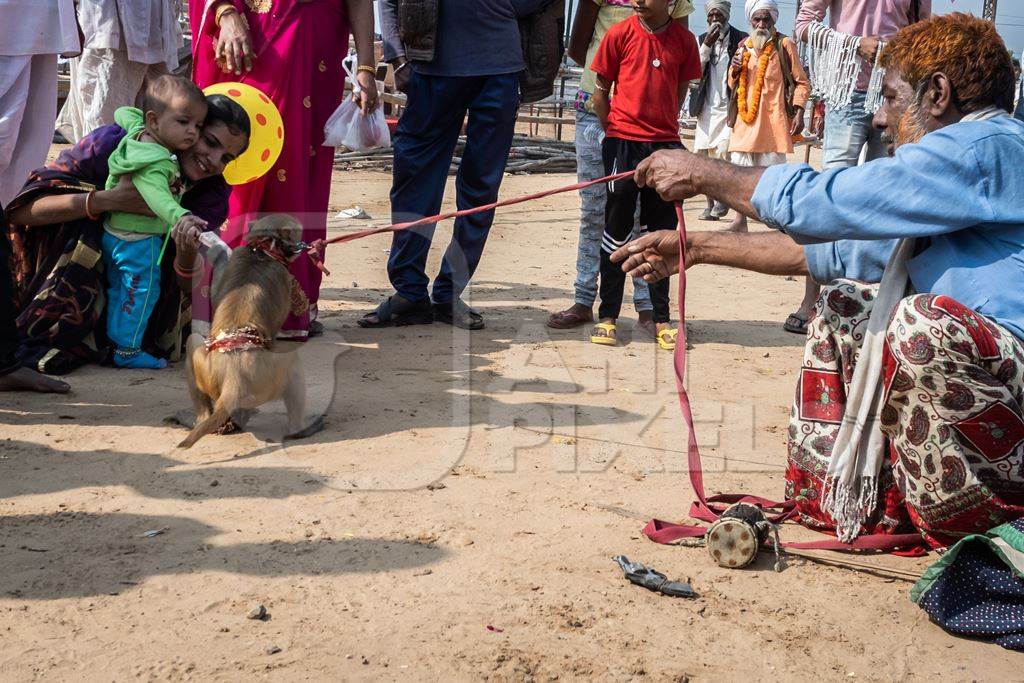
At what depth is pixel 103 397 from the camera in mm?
4770

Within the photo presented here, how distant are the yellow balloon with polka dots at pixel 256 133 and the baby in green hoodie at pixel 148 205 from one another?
30 centimetres

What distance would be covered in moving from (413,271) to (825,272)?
3081mm

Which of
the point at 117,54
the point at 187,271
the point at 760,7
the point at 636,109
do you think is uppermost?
the point at 760,7

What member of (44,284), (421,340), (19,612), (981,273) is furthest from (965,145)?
(44,284)

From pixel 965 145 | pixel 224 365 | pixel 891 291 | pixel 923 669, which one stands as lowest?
pixel 923 669

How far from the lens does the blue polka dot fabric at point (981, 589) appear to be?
293 centimetres

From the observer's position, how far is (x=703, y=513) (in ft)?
11.9

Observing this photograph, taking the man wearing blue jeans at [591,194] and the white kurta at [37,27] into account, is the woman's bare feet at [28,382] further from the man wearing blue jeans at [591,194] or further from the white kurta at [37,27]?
Result: the man wearing blue jeans at [591,194]

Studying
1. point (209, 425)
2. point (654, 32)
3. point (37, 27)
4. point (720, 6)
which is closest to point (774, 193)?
point (209, 425)

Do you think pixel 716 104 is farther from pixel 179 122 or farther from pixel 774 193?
pixel 774 193

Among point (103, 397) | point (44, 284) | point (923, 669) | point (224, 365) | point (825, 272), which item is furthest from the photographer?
point (44, 284)

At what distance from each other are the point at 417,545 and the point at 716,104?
28.9ft

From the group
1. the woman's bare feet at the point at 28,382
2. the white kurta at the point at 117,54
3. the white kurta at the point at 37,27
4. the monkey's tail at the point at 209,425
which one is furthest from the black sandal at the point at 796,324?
the white kurta at the point at 37,27

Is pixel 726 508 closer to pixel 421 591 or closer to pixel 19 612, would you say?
pixel 421 591
